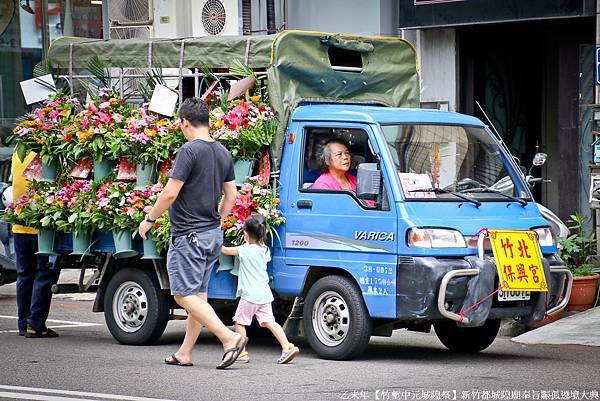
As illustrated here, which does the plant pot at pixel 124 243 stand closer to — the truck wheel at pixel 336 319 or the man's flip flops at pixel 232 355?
the truck wheel at pixel 336 319

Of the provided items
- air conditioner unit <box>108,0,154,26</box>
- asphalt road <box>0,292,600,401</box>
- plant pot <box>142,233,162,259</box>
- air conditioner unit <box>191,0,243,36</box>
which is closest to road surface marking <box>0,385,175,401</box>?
asphalt road <box>0,292,600,401</box>

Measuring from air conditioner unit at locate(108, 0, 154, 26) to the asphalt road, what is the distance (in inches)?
305

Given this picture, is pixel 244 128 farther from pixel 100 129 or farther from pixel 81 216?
pixel 81 216

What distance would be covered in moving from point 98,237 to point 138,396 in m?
3.56

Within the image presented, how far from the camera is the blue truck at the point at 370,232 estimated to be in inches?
400

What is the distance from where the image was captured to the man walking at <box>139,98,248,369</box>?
9938mm

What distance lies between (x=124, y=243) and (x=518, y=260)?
3.49m

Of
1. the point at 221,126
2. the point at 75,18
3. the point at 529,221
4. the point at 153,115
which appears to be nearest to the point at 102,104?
the point at 153,115

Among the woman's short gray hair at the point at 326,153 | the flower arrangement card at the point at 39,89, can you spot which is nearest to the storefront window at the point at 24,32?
the flower arrangement card at the point at 39,89

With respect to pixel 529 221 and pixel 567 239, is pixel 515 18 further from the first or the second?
pixel 529 221

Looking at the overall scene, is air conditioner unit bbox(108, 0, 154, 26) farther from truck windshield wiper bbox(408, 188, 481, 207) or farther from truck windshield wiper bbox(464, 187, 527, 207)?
truck windshield wiper bbox(408, 188, 481, 207)

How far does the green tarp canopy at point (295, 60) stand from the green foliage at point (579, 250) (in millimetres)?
2959

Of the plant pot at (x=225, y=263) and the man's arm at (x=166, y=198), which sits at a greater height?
the man's arm at (x=166, y=198)

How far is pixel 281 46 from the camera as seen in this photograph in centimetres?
1133
